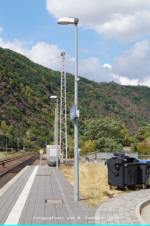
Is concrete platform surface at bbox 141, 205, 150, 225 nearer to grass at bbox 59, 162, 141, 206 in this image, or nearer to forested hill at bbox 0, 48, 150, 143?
grass at bbox 59, 162, 141, 206

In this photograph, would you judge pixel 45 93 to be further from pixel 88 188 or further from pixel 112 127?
pixel 88 188

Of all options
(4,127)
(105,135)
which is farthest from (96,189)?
(4,127)

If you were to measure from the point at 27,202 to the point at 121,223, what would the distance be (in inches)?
137

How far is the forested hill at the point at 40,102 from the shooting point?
128 metres

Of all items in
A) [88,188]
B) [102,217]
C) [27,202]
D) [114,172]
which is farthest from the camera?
[88,188]

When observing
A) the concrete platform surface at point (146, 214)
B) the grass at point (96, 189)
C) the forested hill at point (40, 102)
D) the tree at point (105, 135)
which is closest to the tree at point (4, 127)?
the forested hill at point (40, 102)

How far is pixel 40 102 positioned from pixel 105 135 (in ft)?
338

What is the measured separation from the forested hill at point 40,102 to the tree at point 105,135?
203 ft

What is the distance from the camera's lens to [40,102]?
504ft

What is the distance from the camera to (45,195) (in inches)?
408

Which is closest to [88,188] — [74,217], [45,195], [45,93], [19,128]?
[45,195]

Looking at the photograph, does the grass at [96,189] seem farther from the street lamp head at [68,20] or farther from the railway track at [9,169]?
the street lamp head at [68,20]

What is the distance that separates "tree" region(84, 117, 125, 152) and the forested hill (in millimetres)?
62005

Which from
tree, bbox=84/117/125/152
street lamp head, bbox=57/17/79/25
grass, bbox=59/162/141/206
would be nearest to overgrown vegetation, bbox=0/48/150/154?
tree, bbox=84/117/125/152
